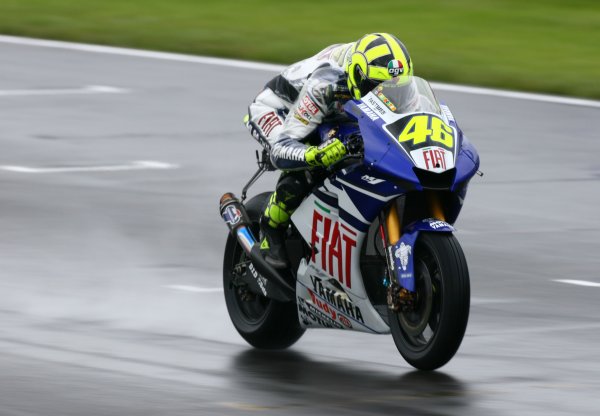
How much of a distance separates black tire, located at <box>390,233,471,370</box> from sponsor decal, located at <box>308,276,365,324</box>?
26 centimetres

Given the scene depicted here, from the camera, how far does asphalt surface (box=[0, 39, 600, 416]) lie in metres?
7.90

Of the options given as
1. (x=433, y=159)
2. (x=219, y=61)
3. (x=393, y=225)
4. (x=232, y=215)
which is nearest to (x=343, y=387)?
(x=393, y=225)

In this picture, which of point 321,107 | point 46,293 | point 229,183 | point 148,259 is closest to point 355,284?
point 321,107

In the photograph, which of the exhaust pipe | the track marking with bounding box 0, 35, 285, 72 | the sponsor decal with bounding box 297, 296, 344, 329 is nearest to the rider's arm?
the exhaust pipe

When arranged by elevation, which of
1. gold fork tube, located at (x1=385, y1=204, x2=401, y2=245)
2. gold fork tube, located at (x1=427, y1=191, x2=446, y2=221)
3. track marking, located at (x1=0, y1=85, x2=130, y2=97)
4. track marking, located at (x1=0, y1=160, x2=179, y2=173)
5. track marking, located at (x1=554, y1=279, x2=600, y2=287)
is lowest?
track marking, located at (x1=0, y1=160, x2=179, y2=173)

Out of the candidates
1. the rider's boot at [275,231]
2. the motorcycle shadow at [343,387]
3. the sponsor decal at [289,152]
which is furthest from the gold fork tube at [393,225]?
the rider's boot at [275,231]

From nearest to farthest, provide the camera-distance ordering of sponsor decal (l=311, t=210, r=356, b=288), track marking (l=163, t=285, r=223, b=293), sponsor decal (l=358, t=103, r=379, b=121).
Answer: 1. sponsor decal (l=358, t=103, r=379, b=121)
2. sponsor decal (l=311, t=210, r=356, b=288)
3. track marking (l=163, t=285, r=223, b=293)

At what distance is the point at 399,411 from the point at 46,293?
3636mm

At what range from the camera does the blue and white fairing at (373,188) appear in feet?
26.3

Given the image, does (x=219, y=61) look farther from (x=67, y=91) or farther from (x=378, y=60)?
(x=378, y=60)

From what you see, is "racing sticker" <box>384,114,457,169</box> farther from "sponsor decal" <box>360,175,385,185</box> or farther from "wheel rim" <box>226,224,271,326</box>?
"wheel rim" <box>226,224,271,326</box>

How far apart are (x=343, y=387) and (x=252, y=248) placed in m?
1.36

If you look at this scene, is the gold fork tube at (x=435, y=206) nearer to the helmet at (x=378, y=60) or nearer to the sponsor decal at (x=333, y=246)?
the sponsor decal at (x=333, y=246)

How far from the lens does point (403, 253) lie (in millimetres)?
8039
